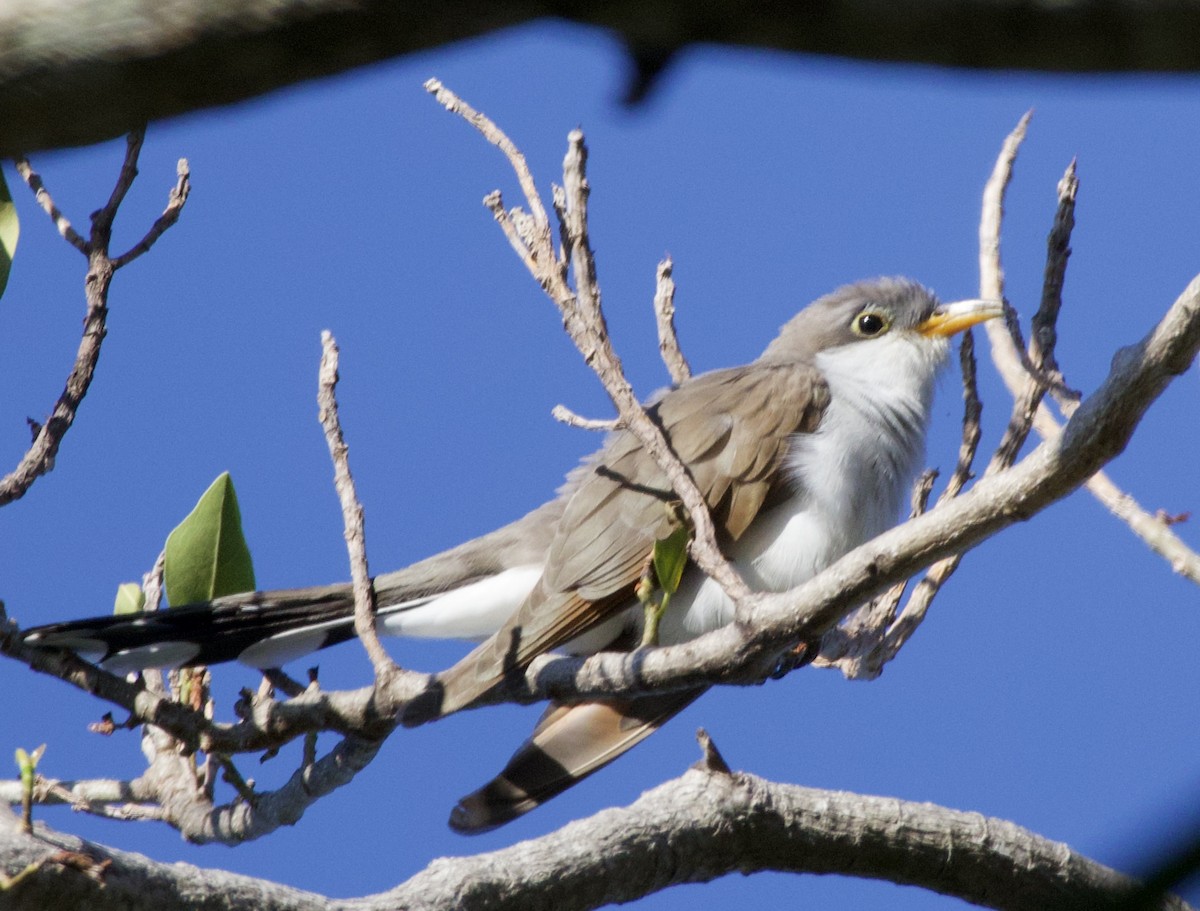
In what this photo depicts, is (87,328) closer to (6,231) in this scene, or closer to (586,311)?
(6,231)

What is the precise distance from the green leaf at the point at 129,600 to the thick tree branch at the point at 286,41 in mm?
3123

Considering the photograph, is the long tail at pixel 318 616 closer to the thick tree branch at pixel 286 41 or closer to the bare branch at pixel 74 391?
the bare branch at pixel 74 391

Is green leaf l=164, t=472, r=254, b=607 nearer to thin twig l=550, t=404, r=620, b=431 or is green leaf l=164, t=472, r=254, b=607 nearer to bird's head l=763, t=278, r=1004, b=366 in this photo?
thin twig l=550, t=404, r=620, b=431

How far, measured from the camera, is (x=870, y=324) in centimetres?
555

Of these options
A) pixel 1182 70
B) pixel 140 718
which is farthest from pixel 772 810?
pixel 1182 70

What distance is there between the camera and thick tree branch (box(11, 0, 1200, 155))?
0.82 meters

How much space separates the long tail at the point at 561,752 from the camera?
12.7ft

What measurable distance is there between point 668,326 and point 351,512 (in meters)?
2.27

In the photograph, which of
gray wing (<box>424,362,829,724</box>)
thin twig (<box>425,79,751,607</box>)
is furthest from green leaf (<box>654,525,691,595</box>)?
gray wing (<box>424,362,829,724</box>)

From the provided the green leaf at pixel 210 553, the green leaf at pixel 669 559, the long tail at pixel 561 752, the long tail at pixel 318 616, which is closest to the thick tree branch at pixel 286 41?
the green leaf at pixel 669 559

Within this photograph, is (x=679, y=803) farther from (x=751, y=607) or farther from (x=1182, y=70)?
(x=1182, y=70)

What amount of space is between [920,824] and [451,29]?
2914mm

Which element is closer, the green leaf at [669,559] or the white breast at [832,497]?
the green leaf at [669,559]

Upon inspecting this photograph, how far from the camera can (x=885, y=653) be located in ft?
12.5
